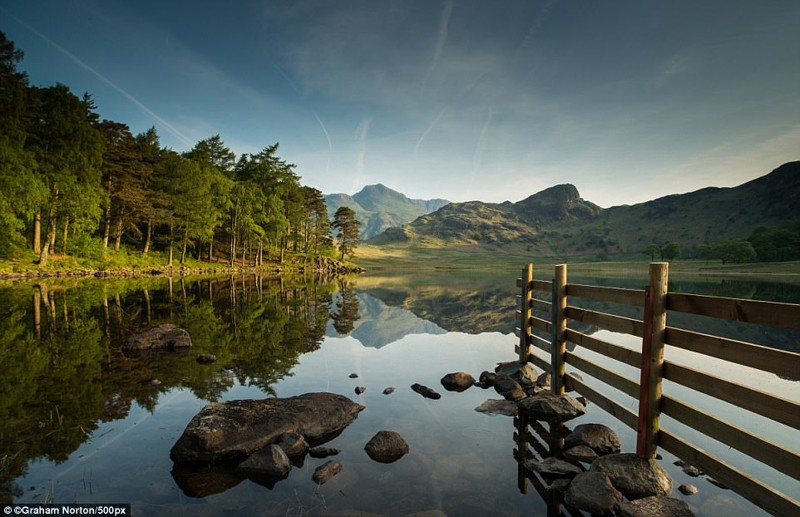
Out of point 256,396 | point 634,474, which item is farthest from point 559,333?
point 256,396

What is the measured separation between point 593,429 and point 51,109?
6182 cm

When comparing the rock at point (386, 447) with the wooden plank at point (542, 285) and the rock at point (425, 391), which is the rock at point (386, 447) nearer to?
the rock at point (425, 391)

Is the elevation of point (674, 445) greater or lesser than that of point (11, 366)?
greater

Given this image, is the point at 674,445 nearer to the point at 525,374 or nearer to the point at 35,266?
the point at 525,374

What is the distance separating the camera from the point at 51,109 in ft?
145

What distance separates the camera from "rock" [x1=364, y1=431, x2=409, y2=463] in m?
7.42

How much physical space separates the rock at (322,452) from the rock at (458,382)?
5.15 m

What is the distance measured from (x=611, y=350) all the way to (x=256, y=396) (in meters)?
9.24

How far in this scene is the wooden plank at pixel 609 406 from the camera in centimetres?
762

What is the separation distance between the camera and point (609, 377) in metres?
8.48

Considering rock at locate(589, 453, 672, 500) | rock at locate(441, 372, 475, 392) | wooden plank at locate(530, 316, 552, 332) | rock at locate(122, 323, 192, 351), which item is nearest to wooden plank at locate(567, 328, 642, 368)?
rock at locate(589, 453, 672, 500)

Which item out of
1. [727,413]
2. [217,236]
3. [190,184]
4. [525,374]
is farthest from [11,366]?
[217,236]

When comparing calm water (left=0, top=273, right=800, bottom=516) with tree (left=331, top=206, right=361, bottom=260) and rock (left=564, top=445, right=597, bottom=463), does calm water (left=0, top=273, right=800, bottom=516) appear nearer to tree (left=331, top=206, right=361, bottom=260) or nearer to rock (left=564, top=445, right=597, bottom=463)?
rock (left=564, top=445, right=597, bottom=463)

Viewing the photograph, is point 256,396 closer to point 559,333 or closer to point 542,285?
point 559,333
